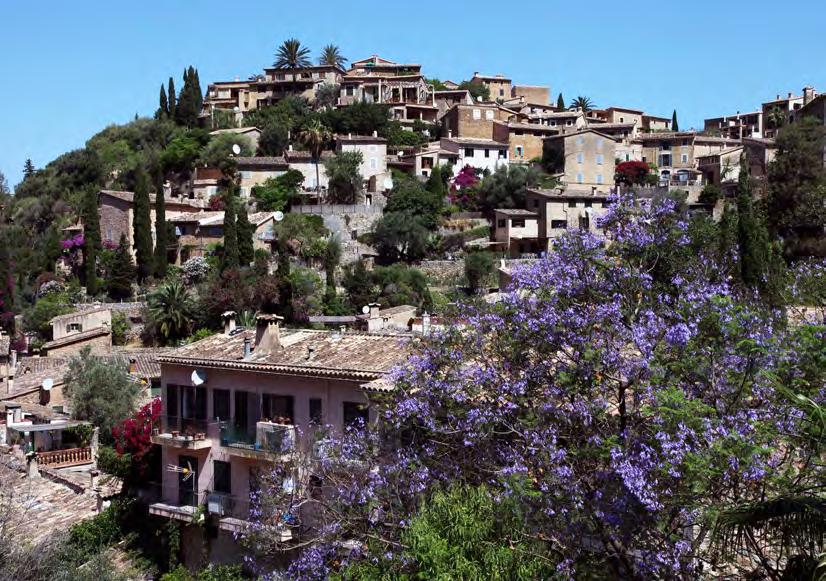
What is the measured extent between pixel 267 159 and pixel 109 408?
46451 millimetres

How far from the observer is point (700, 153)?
91.8 metres

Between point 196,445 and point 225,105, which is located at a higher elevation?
point 225,105

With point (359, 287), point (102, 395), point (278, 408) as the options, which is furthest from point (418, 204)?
point (278, 408)

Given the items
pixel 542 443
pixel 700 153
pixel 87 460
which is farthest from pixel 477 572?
pixel 700 153

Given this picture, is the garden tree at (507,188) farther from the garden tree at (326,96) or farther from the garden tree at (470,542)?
the garden tree at (470,542)

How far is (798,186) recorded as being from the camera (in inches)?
2263

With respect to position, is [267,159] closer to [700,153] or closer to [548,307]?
[700,153]

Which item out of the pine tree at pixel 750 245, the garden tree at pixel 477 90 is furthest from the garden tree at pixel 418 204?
the garden tree at pixel 477 90

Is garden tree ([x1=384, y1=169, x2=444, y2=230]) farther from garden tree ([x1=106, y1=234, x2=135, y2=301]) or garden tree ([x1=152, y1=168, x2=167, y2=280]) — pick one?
garden tree ([x1=106, y1=234, x2=135, y2=301])

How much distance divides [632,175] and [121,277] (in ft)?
145

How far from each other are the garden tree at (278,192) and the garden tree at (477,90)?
41.2m

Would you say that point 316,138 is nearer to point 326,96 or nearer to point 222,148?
point 222,148

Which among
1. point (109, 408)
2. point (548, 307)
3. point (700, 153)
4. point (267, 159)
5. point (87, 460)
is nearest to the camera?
point (548, 307)

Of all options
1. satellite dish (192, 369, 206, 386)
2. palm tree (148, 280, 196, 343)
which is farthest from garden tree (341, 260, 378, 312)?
satellite dish (192, 369, 206, 386)
